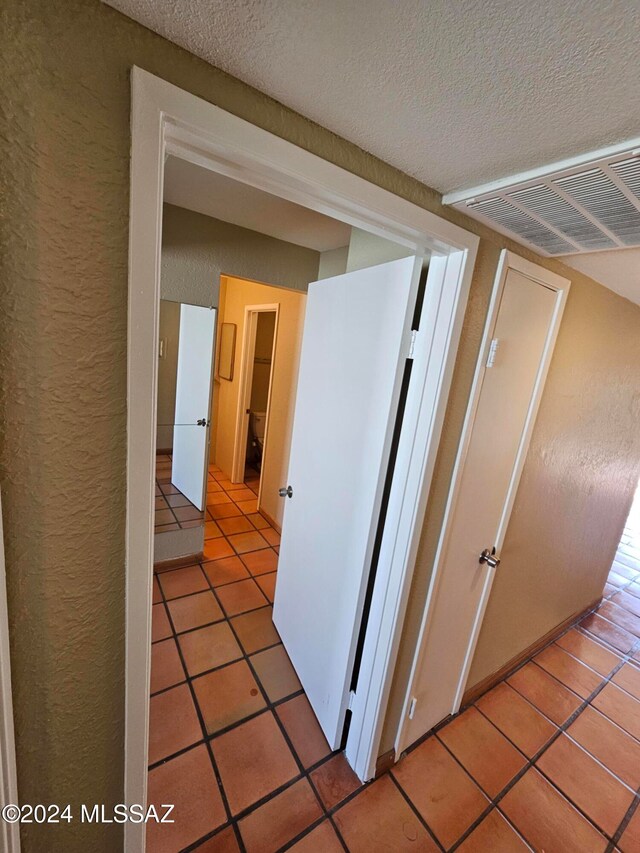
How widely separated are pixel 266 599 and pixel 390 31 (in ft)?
7.99

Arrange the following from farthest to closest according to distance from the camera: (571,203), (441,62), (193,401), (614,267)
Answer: (193,401) < (614,267) < (571,203) < (441,62)

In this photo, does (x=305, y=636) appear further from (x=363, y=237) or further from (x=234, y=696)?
(x=363, y=237)

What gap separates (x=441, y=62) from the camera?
1.77 feet

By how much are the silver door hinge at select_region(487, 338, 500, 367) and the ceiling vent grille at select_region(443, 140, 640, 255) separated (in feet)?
1.08

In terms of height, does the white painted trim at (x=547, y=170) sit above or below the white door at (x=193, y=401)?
above

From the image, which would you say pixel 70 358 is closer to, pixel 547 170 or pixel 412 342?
pixel 412 342

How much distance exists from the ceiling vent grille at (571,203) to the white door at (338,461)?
0.26 m

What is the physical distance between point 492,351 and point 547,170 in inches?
20.6

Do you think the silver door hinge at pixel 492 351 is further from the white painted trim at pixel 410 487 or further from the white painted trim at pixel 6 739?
the white painted trim at pixel 6 739

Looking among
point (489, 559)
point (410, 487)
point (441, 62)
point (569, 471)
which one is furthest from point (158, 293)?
point (569, 471)

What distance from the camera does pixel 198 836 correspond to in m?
1.12

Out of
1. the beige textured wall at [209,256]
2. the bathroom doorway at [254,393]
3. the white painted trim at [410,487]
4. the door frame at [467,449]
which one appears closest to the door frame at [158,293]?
the white painted trim at [410,487]

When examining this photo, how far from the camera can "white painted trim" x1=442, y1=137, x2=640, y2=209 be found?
0.65 metres

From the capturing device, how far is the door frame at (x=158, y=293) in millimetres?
579
